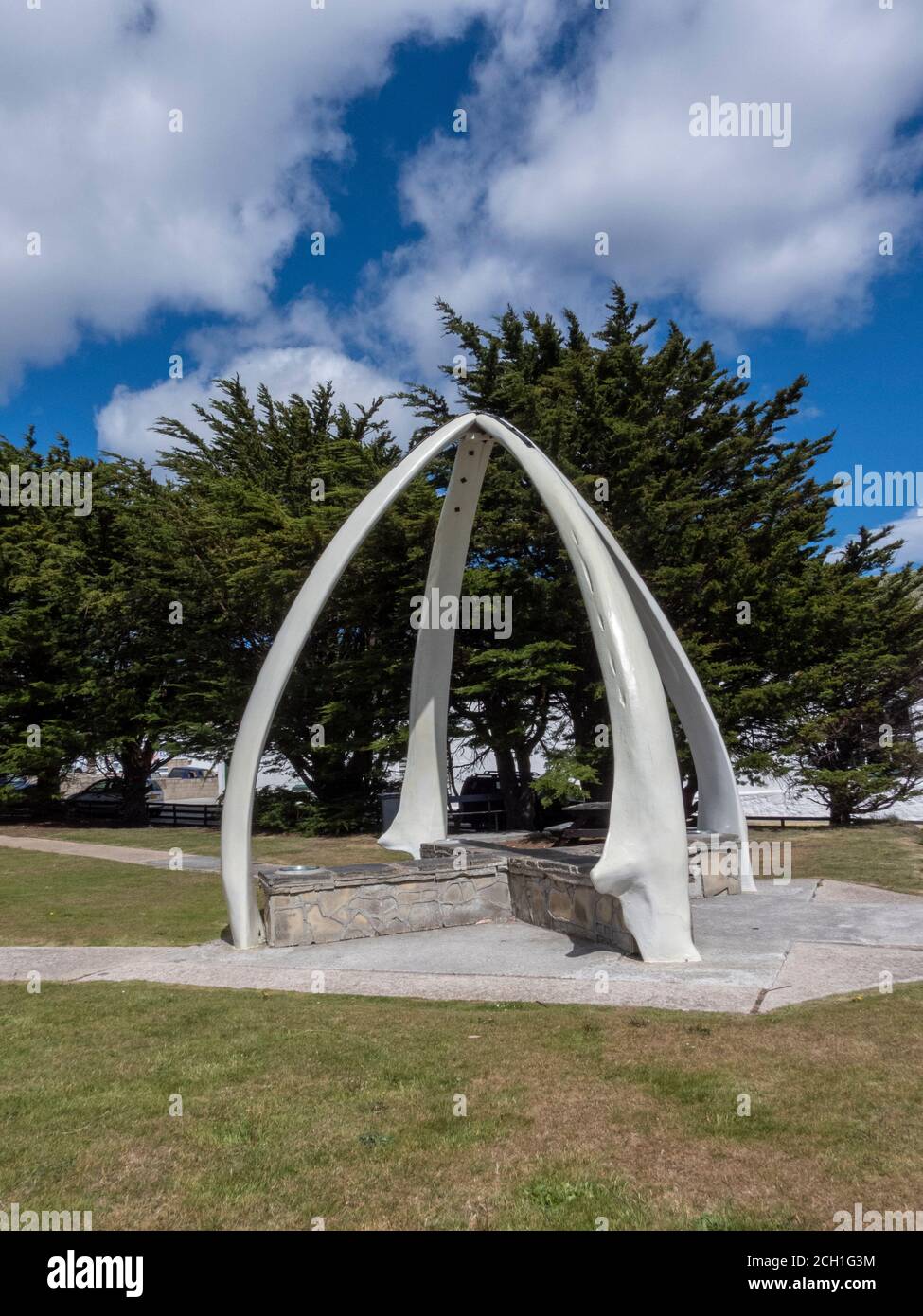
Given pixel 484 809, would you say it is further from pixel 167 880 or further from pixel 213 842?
pixel 167 880

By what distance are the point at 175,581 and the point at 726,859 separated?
18589mm

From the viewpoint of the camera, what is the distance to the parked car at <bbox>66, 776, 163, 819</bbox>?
28906 mm

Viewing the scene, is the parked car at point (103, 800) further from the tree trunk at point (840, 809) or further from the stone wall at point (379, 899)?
the stone wall at point (379, 899)

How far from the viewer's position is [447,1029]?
19.8 ft

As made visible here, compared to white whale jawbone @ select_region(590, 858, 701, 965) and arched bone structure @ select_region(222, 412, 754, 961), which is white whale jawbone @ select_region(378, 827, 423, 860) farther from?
white whale jawbone @ select_region(590, 858, 701, 965)

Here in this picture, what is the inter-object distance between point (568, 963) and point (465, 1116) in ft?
12.0

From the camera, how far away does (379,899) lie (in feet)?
32.0

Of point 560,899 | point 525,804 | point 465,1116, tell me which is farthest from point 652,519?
point 465,1116

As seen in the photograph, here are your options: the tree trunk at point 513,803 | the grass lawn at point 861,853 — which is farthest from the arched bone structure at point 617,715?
the tree trunk at point 513,803

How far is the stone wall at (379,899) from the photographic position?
9211 mm

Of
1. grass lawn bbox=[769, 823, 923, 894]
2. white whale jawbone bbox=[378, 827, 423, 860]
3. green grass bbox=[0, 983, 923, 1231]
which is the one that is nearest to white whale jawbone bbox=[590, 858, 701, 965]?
green grass bbox=[0, 983, 923, 1231]

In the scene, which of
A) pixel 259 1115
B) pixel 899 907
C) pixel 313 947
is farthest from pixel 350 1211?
pixel 899 907

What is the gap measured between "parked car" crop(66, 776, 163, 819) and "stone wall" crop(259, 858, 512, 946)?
66.9ft

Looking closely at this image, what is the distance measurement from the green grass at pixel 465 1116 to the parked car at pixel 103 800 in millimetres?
23526
